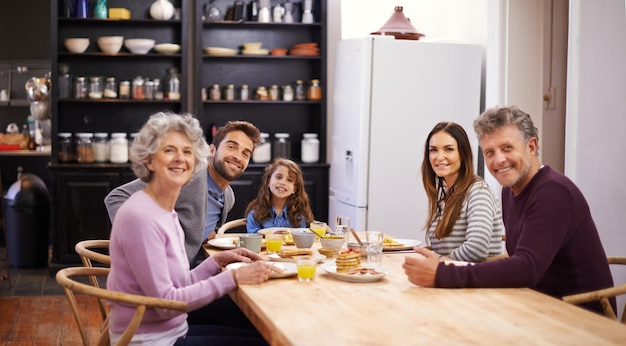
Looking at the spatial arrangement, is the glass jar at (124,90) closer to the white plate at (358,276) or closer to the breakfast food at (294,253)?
the breakfast food at (294,253)

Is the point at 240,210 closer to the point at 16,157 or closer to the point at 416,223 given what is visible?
the point at 416,223

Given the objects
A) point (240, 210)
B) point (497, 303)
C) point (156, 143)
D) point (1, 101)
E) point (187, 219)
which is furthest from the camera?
point (1, 101)

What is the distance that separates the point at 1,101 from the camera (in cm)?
990

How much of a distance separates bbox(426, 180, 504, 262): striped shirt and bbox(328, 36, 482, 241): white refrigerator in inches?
91.5

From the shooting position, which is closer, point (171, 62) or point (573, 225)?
point (573, 225)

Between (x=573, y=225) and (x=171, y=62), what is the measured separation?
16.5ft

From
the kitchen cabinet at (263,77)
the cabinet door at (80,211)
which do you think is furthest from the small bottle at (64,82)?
the kitchen cabinet at (263,77)

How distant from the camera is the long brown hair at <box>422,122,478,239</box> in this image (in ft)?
10.9

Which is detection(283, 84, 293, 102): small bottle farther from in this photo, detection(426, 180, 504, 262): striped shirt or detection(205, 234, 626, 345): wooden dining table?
detection(205, 234, 626, 345): wooden dining table

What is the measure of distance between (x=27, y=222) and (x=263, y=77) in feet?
7.60

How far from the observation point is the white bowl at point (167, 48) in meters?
6.85

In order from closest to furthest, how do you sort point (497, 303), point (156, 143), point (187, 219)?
point (497, 303) < point (156, 143) < point (187, 219)

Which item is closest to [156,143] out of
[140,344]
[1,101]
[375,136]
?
[140,344]

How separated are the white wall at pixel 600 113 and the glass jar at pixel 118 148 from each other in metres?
3.82
